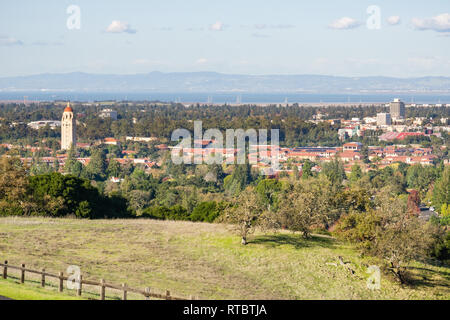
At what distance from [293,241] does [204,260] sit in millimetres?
5641

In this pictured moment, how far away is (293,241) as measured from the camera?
28.8m

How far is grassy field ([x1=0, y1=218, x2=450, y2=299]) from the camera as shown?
819 inches

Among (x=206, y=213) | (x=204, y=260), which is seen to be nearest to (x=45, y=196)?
(x=206, y=213)

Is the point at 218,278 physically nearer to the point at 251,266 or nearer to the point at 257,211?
the point at 251,266

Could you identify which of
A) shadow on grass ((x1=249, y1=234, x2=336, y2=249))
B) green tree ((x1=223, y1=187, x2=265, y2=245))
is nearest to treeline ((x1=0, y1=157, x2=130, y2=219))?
green tree ((x1=223, y1=187, x2=265, y2=245))

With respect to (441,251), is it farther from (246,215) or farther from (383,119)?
(383,119)

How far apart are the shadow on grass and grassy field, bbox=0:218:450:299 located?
0.16 ft

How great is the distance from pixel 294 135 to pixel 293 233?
93038 mm

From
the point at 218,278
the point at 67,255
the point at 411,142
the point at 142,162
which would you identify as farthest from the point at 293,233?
the point at 411,142

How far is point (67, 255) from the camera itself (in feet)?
76.4

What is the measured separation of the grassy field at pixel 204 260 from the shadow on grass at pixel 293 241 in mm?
48

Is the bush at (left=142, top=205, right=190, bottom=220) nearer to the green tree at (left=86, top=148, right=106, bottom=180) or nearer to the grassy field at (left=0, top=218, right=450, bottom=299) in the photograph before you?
the grassy field at (left=0, top=218, right=450, bottom=299)
